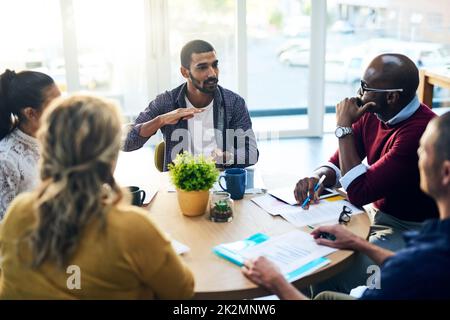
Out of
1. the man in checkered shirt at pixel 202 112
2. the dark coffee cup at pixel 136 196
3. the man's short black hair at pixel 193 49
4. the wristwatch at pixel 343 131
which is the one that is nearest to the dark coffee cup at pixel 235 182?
the dark coffee cup at pixel 136 196

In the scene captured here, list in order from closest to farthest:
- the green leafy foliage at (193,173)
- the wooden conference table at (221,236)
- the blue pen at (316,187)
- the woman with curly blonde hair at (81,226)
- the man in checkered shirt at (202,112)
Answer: the woman with curly blonde hair at (81,226) < the wooden conference table at (221,236) < the green leafy foliage at (193,173) < the blue pen at (316,187) < the man in checkered shirt at (202,112)

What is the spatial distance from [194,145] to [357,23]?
4.05m

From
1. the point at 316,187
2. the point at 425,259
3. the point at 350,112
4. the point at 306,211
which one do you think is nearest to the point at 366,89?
the point at 350,112

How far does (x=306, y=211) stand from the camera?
72.7 inches

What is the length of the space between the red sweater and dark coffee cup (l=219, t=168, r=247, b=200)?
0.41m

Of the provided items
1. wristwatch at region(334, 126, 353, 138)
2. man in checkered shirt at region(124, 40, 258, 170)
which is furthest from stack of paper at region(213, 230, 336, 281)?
man in checkered shirt at region(124, 40, 258, 170)

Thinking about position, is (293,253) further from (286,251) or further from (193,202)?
(193,202)

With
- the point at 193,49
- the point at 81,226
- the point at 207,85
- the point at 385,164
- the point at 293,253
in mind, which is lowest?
the point at 293,253

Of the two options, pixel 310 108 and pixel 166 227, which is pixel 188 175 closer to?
pixel 166 227

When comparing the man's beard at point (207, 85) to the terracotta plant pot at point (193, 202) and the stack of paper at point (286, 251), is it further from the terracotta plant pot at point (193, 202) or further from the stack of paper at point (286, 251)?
the stack of paper at point (286, 251)

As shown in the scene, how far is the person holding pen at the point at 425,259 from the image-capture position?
3.71 ft

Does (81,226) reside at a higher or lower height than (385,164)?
higher

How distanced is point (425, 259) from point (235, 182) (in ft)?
3.02

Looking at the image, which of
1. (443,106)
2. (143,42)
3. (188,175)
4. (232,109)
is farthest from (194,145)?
(443,106)
